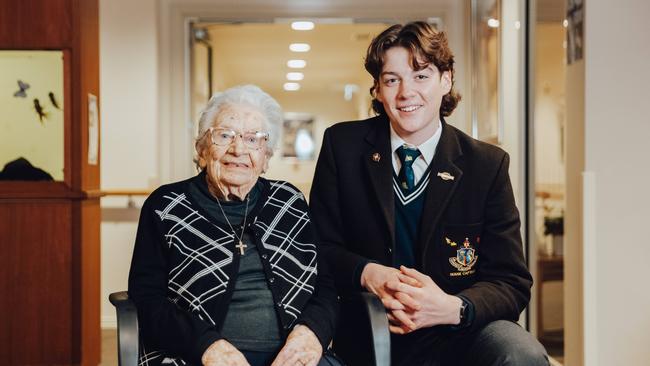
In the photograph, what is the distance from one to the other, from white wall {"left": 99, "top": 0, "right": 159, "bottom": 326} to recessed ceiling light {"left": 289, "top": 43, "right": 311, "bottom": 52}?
129 inches

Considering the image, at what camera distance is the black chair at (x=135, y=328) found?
5.40 ft

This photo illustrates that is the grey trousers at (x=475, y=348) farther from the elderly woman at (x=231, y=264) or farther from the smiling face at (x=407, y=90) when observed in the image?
the smiling face at (x=407, y=90)

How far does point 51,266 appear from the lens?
372 cm

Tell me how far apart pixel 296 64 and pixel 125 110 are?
4869 mm

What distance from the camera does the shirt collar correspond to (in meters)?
2.05

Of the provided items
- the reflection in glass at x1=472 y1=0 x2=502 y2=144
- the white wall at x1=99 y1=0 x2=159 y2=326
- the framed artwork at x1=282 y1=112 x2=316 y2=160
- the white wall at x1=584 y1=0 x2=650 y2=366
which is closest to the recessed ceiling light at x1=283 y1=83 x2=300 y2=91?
the framed artwork at x1=282 y1=112 x2=316 y2=160

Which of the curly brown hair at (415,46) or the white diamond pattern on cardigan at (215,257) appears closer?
the white diamond pattern on cardigan at (215,257)

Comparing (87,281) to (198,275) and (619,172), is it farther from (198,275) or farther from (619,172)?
(619,172)

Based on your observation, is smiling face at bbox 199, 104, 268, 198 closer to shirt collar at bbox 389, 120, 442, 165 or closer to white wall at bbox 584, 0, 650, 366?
shirt collar at bbox 389, 120, 442, 165

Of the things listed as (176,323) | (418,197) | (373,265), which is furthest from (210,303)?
(418,197)

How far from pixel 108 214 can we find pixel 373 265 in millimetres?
3831

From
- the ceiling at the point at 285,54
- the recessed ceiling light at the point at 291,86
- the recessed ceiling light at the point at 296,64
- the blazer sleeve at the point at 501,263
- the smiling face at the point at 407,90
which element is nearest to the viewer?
the blazer sleeve at the point at 501,263

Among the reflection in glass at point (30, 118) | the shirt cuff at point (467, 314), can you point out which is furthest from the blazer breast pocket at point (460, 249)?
the reflection in glass at point (30, 118)

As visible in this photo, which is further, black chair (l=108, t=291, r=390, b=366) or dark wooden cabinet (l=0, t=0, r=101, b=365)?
dark wooden cabinet (l=0, t=0, r=101, b=365)
